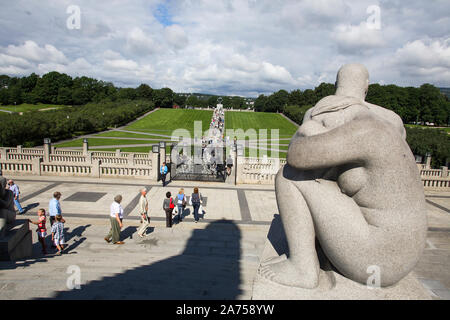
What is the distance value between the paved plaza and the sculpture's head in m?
3.82

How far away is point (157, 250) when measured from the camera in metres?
8.39

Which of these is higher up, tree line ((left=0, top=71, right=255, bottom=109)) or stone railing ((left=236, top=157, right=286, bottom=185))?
tree line ((left=0, top=71, right=255, bottom=109))

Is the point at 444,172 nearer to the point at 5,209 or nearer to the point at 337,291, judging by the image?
the point at 337,291

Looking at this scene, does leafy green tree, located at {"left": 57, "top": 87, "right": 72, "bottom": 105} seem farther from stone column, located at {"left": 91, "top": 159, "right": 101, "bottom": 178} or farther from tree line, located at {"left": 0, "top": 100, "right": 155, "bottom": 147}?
stone column, located at {"left": 91, "top": 159, "right": 101, "bottom": 178}

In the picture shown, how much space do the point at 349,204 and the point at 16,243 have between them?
743cm

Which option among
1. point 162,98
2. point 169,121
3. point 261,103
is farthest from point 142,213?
point 261,103

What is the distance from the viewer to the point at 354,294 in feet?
12.4

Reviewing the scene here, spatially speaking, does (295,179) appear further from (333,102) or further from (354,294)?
(354,294)

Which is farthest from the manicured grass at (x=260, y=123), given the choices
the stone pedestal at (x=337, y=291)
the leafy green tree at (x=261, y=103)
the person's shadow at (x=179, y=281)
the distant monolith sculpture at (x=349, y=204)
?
the stone pedestal at (x=337, y=291)

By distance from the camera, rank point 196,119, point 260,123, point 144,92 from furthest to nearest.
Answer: point 144,92
point 196,119
point 260,123

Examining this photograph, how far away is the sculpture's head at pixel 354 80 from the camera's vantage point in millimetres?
4207

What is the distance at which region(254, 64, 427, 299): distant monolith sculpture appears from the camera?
3.50 m

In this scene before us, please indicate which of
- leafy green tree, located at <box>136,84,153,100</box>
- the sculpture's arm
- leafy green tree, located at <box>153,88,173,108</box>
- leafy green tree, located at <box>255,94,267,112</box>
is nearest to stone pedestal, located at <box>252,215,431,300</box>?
the sculpture's arm

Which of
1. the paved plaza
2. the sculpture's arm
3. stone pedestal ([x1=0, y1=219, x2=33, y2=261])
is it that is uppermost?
the sculpture's arm
